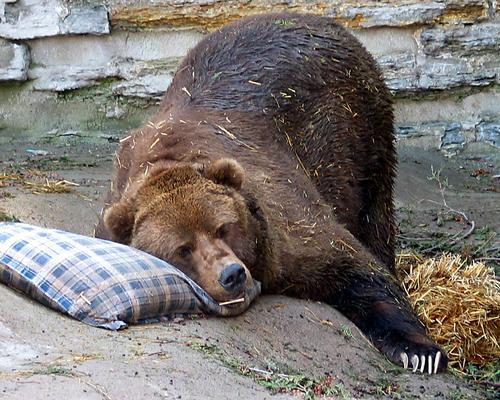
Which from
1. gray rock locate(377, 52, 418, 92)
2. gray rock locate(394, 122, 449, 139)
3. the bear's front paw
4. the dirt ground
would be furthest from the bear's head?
gray rock locate(394, 122, 449, 139)

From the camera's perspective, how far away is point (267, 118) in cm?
658

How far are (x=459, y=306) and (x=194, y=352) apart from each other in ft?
8.01

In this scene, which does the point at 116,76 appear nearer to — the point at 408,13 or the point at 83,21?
the point at 83,21

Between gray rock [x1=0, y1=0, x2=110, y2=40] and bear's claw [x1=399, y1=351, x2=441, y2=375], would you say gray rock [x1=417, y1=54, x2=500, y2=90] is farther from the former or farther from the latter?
bear's claw [x1=399, y1=351, x2=441, y2=375]

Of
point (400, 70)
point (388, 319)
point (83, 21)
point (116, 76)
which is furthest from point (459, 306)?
point (83, 21)

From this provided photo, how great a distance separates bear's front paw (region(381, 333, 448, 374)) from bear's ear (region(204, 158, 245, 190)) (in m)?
1.13

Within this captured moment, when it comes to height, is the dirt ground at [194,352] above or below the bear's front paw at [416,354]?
above

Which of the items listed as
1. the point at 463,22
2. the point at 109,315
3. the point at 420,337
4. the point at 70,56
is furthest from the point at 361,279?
the point at 70,56

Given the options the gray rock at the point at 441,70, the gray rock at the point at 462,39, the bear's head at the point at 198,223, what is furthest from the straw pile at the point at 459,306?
the gray rock at the point at 462,39

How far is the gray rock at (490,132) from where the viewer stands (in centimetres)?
977

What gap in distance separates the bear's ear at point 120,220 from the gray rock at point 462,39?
16.3ft

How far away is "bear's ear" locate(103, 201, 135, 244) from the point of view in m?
5.38

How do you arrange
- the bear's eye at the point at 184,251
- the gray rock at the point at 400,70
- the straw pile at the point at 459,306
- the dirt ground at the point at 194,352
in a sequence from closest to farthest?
the dirt ground at the point at 194,352, the bear's eye at the point at 184,251, the straw pile at the point at 459,306, the gray rock at the point at 400,70

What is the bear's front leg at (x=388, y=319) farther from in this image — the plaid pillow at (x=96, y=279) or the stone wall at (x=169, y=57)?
the stone wall at (x=169, y=57)
